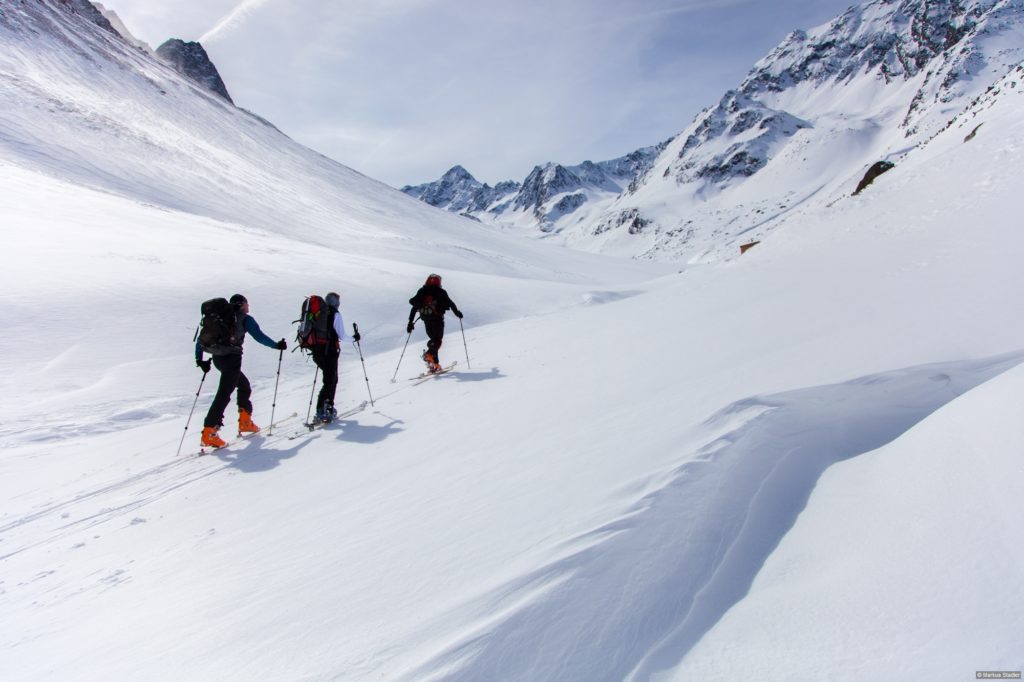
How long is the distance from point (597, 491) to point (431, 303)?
271 inches

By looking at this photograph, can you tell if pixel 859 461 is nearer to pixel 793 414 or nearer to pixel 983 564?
pixel 793 414

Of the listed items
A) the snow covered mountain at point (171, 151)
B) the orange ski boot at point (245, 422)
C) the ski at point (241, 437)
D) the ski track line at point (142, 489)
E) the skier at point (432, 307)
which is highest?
the snow covered mountain at point (171, 151)

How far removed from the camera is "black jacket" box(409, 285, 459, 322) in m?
9.52

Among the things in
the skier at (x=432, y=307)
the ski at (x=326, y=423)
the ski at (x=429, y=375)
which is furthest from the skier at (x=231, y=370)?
the skier at (x=432, y=307)

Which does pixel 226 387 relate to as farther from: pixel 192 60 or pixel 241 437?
pixel 192 60

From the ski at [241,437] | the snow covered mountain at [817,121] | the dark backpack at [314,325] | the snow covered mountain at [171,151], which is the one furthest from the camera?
the snow covered mountain at [817,121]

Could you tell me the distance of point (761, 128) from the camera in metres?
156

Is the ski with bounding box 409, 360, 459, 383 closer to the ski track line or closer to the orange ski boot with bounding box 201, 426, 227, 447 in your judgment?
the ski track line

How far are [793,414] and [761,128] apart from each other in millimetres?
181042

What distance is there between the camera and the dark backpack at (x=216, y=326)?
691cm

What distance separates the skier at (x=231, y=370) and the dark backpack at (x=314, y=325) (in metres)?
0.45

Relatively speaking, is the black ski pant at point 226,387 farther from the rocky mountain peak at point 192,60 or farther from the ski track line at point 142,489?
the rocky mountain peak at point 192,60

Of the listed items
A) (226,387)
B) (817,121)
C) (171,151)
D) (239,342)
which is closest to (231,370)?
(226,387)

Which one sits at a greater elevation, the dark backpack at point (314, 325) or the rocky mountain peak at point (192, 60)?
the rocky mountain peak at point (192, 60)
